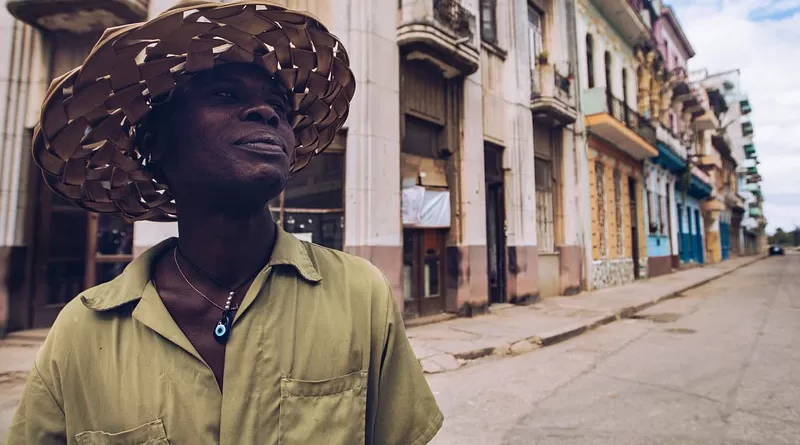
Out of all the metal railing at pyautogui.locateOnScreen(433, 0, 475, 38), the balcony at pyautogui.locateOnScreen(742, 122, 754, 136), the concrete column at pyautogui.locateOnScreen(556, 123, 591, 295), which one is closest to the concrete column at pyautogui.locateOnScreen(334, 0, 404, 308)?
the metal railing at pyautogui.locateOnScreen(433, 0, 475, 38)

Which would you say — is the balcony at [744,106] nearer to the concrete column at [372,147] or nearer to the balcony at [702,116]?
the balcony at [702,116]

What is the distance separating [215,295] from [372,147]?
607 cm

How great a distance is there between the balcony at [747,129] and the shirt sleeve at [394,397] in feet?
221

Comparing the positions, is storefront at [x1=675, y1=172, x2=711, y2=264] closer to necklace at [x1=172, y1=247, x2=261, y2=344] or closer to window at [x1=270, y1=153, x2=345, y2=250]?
window at [x1=270, y1=153, x2=345, y2=250]

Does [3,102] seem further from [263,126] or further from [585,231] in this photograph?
[585,231]

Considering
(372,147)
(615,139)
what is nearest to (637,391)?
(372,147)

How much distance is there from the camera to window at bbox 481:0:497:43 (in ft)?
34.1

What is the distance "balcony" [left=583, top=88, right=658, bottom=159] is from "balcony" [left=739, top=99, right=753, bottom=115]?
4175 centimetres

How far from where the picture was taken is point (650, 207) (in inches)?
770

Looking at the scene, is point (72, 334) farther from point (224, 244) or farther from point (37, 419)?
point (224, 244)

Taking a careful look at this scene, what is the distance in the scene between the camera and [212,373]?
108 cm

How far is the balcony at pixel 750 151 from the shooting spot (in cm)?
5475

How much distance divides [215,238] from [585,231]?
14.1 meters

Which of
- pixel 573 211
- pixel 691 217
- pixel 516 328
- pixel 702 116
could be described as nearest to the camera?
pixel 516 328
